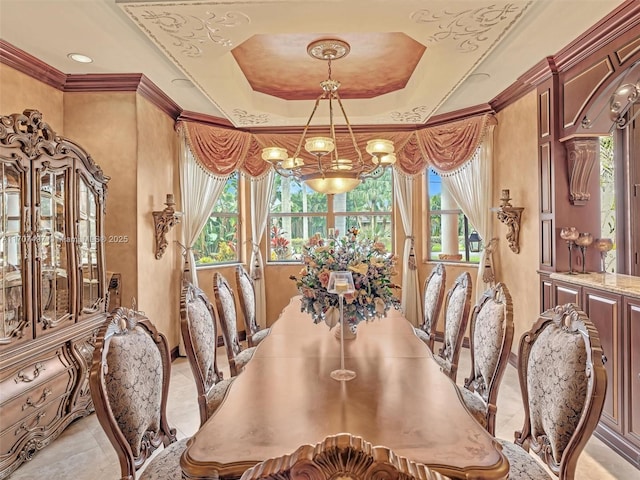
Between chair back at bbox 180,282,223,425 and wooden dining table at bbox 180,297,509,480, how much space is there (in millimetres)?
340

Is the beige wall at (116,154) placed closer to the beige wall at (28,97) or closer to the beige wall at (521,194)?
the beige wall at (28,97)

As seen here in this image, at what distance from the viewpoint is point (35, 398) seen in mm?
2260

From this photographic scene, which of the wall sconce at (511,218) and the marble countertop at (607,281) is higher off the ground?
the wall sconce at (511,218)

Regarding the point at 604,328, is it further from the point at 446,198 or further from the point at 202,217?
the point at 202,217

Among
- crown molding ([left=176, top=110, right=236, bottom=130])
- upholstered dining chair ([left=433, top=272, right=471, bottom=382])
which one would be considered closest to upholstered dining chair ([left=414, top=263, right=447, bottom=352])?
upholstered dining chair ([left=433, top=272, right=471, bottom=382])

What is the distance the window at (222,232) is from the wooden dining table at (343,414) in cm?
280

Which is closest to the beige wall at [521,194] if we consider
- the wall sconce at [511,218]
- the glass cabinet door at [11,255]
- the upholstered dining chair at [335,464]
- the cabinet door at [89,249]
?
the wall sconce at [511,218]

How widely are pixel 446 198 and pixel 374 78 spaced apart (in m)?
1.88

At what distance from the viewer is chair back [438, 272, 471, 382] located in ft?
7.95

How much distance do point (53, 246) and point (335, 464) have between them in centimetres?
268

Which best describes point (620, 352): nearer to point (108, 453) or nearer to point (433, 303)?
point (433, 303)

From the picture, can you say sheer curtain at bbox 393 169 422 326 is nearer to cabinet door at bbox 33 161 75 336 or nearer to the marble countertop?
the marble countertop

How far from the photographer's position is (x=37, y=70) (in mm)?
2922

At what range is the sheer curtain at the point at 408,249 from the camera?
15.2ft
